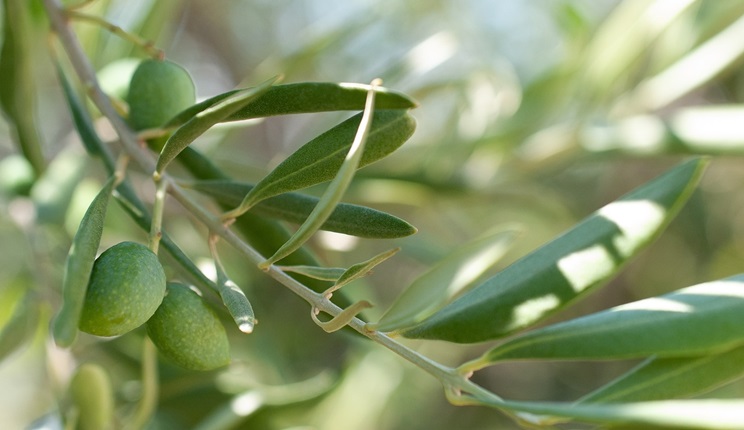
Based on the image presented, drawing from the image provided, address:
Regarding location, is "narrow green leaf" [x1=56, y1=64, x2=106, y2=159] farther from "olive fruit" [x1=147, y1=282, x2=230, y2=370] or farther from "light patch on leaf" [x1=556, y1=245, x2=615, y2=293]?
"light patch on leaf" [x1=556, y1=245, x2=615, y2=293]

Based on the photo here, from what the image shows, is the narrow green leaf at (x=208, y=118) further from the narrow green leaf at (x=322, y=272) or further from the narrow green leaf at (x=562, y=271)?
the narrow green leaf at (x=562, y=271)

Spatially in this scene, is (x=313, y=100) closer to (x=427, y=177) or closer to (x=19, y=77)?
→ (x=19, y=77)

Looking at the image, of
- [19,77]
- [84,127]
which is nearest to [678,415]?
[84,127]

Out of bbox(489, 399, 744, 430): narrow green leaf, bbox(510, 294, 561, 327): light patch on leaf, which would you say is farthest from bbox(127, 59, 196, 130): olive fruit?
bbox(489, 399, 744, 430): narrow green leaf

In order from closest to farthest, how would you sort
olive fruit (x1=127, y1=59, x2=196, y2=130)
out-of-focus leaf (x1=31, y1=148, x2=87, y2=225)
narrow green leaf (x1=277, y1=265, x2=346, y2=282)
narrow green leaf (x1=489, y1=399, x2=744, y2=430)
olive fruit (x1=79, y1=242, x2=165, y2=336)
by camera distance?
narrow green leaf (x1=489, y1=399, x2=744, y2=430), olive fruit (x1=79, y1=242, x2=165, y2=336), narrow green leaf (x1=277, y1=265, x2=346, y2=282), olive fruit (x1=127, y1=59, x2=196, y2=130), out-of-focus leaf (x1=31, y1=148, x2=87, y2=225)

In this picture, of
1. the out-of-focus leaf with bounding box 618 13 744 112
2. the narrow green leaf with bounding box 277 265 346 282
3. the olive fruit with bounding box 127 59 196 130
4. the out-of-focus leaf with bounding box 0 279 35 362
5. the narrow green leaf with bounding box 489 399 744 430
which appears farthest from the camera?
the out-of-focus leaf with bounding box 618 13 744 112

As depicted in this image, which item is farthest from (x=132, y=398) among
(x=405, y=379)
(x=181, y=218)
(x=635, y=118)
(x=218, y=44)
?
(x=218, y=44)
